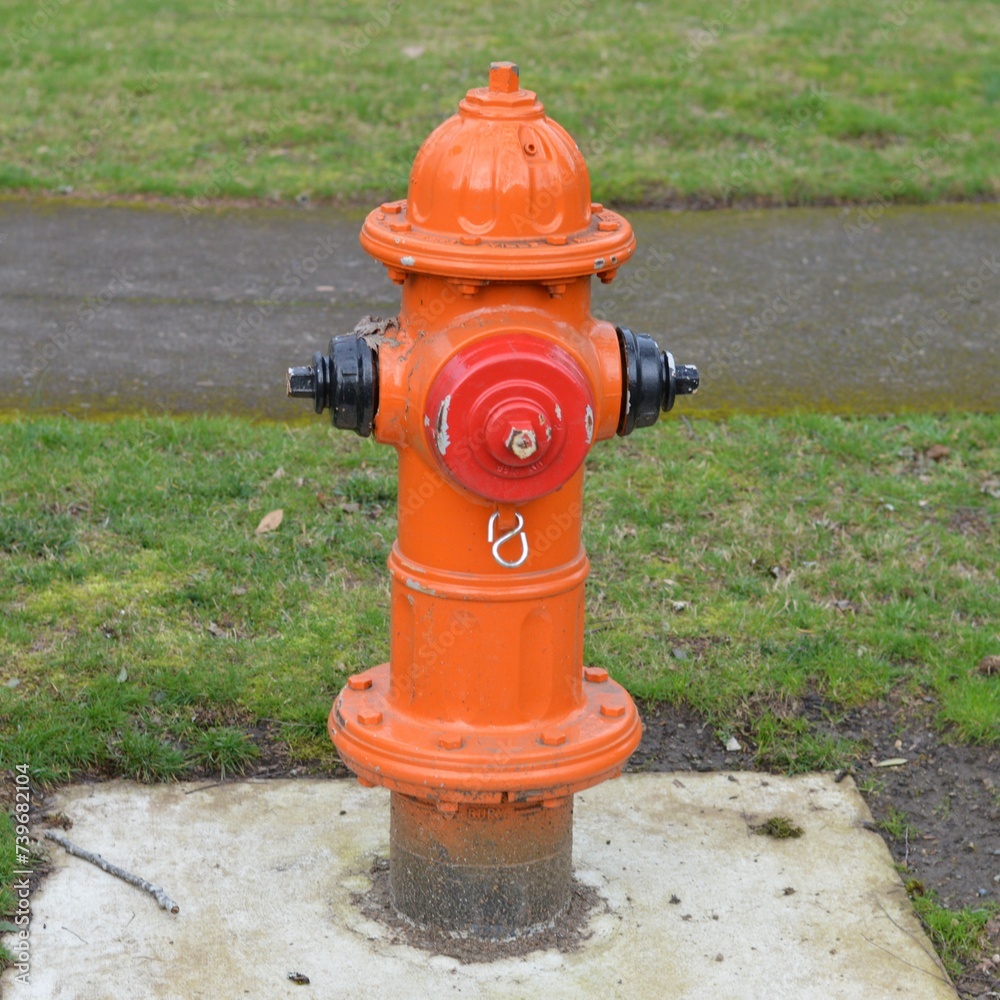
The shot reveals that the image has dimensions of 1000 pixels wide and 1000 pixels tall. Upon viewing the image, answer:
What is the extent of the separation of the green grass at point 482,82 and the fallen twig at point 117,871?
14.6 ft

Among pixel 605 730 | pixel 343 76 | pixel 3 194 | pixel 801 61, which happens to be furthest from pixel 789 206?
pixel 605 730

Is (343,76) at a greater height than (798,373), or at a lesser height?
greater

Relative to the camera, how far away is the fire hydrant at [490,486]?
98.0 inches

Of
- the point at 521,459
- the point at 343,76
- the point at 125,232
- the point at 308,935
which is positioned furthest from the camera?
the point at 343,76

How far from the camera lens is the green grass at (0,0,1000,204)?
7309mm

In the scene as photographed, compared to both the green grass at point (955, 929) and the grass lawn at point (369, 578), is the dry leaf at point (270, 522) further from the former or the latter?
the green grass at point (955, 929)

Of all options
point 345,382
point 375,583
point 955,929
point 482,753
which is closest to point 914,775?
point 955,929

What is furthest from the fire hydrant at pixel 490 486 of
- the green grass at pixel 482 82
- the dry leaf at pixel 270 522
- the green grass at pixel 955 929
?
the green grass at pixel 482 82

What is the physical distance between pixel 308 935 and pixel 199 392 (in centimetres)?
275

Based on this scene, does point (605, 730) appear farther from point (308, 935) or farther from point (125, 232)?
point (125, 232)

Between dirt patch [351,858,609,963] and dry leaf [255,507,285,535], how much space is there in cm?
158

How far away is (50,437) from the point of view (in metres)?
4.83

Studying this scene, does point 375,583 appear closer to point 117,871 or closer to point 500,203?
point 117,871

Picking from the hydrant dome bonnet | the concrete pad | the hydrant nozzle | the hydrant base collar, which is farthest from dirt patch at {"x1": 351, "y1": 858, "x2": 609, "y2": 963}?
the hydrant dome bonnet
